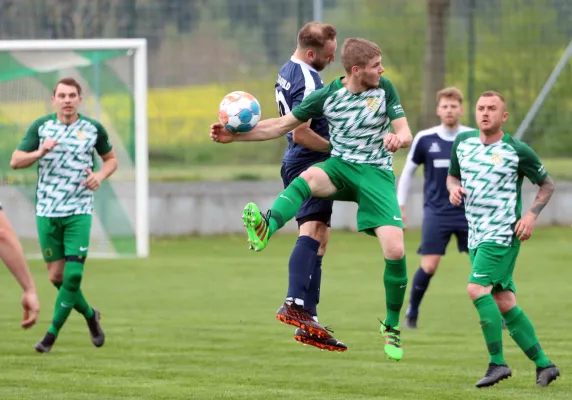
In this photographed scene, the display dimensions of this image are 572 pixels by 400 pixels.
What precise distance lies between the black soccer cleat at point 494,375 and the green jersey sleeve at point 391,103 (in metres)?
1.83

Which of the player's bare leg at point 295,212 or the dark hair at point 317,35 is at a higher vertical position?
the dark hair at point 317,35

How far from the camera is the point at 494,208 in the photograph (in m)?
8.66

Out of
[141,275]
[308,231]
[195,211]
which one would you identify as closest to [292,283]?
[308,231]

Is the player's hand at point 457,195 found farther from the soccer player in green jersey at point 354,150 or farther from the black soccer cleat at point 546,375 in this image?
the black soccer cleat at point 546,375

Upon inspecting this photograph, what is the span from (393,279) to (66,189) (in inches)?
135

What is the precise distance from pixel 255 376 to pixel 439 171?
366 centimetres

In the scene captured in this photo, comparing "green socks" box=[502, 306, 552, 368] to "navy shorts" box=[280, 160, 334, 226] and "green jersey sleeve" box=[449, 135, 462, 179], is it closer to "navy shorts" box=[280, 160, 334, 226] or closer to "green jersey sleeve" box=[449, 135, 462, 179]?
"green jersey sleeve" box=[449, 135, 462, 179]

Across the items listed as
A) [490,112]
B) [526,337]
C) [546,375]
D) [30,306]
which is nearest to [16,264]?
[30,306]

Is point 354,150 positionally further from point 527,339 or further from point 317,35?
point 527,339

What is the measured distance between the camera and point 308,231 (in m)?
8.91

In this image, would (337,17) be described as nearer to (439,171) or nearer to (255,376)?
(439,171)

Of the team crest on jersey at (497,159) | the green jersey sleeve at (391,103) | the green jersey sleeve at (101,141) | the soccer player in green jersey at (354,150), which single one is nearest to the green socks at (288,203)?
the soccer player in green jersey at (354,150)

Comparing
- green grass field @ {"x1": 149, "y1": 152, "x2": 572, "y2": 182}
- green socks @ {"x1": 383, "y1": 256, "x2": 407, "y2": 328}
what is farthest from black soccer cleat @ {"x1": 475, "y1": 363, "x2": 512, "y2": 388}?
green grass field @ {"x1": 149, "y1": 152, "x2": 572, "y2": 182}

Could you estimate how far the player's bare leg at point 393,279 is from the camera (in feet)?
27.8
